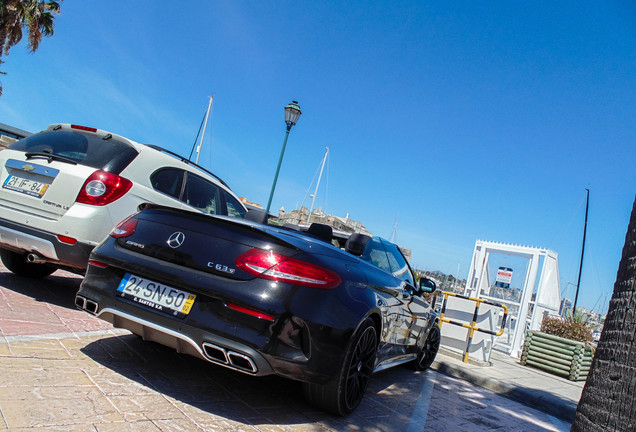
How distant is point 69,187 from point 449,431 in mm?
3928

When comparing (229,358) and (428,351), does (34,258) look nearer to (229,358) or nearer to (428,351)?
(229,358)

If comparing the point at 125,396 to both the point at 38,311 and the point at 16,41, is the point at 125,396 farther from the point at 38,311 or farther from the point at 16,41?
the point at 16,41

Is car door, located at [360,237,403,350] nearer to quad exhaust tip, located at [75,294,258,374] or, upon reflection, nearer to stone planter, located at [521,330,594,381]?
quad exhaust tip, located at [75,294,258,374]

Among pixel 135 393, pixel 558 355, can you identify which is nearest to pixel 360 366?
pixel 135 393

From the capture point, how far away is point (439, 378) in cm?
611

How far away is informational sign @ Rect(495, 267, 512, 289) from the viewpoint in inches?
507

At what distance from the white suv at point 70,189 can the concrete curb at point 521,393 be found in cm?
481

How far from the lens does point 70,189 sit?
4113 millimetres

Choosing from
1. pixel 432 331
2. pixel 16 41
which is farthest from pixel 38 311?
pixel 16 41

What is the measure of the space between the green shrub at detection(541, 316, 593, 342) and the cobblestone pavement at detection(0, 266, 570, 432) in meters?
5.44

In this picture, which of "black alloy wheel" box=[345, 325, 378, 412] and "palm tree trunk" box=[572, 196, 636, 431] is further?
"black alloy wheel" box=[345, 325, 378, 412]

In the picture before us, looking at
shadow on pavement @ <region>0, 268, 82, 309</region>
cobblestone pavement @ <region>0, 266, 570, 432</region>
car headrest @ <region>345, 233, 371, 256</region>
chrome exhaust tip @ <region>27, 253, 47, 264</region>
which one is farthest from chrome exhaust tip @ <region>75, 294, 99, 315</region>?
car headrest @ <region>345, 233, 371, 256</region>

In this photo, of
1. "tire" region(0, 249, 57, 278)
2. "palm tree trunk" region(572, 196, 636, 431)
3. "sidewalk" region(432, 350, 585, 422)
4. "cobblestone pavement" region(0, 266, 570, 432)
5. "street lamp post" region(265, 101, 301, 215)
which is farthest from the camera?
"street lamp post" region(265, 101, 301, 215)

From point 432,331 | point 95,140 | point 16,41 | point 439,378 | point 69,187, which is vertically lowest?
point 439,378
